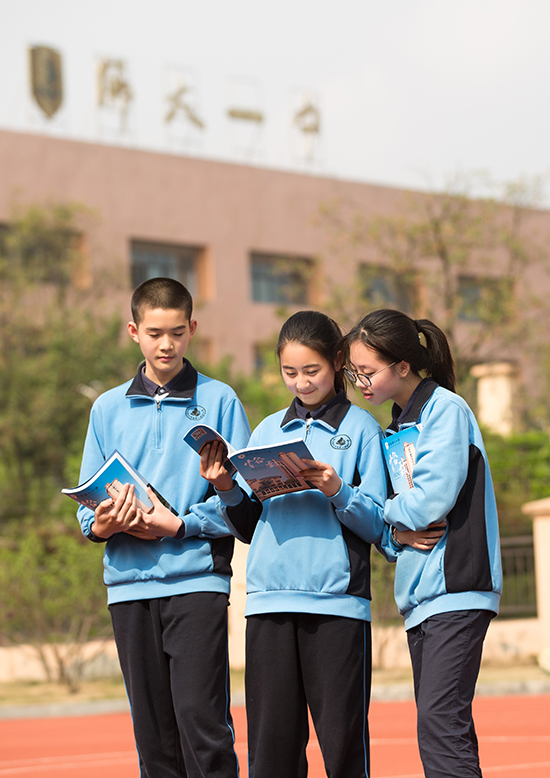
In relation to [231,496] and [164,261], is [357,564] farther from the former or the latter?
[164,261]

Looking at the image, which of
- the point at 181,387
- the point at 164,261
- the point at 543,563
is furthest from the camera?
the point at 164,261

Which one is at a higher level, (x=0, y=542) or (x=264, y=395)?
(x=264, y=395)

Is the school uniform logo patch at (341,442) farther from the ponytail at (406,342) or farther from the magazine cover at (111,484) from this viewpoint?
the magazine cover at (111,484)

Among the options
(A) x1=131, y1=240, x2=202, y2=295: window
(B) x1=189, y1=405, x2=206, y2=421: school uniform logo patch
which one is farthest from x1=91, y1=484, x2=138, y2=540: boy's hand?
(A) x1=131, y1=240, x2=202, y2=295: window

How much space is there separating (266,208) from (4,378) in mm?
11805

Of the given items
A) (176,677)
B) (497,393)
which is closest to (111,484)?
(176,677)

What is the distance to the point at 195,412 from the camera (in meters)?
3.73

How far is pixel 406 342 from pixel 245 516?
812mm

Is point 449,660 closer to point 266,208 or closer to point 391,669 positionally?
point 391,669

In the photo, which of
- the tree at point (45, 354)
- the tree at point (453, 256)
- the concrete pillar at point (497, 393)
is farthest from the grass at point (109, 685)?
the concrete pillar at point (497, 393)

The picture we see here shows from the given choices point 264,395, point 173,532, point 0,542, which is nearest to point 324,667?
point 173,532

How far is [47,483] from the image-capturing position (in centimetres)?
1950

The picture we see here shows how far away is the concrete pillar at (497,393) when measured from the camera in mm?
22203

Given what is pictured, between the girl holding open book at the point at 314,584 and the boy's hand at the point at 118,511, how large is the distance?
27 centimetres
